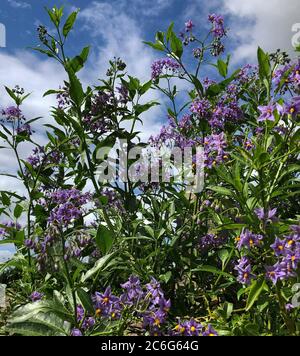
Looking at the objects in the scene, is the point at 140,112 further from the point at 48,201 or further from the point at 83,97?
the point at 48,201

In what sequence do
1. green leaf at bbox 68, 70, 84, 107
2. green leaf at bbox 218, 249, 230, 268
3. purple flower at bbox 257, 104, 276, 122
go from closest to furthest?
purple flower at bbox 257, 104, 276, 122 < green leaf at bbox 218, 249, 230, 268 < green leaf at bbox 68, 70, 84, 107

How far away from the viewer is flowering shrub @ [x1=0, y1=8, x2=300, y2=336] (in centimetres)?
247

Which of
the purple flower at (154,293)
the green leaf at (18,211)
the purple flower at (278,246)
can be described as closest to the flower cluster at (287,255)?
the purple flower at (278,246)

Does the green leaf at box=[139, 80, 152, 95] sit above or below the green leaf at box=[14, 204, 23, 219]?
above

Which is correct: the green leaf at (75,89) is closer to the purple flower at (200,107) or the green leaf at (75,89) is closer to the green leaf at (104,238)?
the purple flower at (200,107)

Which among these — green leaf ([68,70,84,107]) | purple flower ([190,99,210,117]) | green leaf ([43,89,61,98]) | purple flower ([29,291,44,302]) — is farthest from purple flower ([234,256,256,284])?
green leaf ([43,89,61,98])

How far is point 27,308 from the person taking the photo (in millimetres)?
2439

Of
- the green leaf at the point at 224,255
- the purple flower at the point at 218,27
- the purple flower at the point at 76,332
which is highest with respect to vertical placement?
the purple flower at the point at 218,27

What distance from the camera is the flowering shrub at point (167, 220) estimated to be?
2.47 meters

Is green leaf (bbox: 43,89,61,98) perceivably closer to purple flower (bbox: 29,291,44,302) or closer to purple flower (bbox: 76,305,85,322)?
purple flower (bbox: 29,291,44,302)

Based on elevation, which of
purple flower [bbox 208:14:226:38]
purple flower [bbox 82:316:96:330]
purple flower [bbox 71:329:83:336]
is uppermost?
purple flower [bbox 208:14:226:38]

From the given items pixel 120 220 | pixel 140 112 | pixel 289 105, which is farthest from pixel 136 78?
pixel 289 105

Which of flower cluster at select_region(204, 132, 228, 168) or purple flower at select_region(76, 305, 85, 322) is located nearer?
purple flower at select_region(76, 305, 85, 322)
